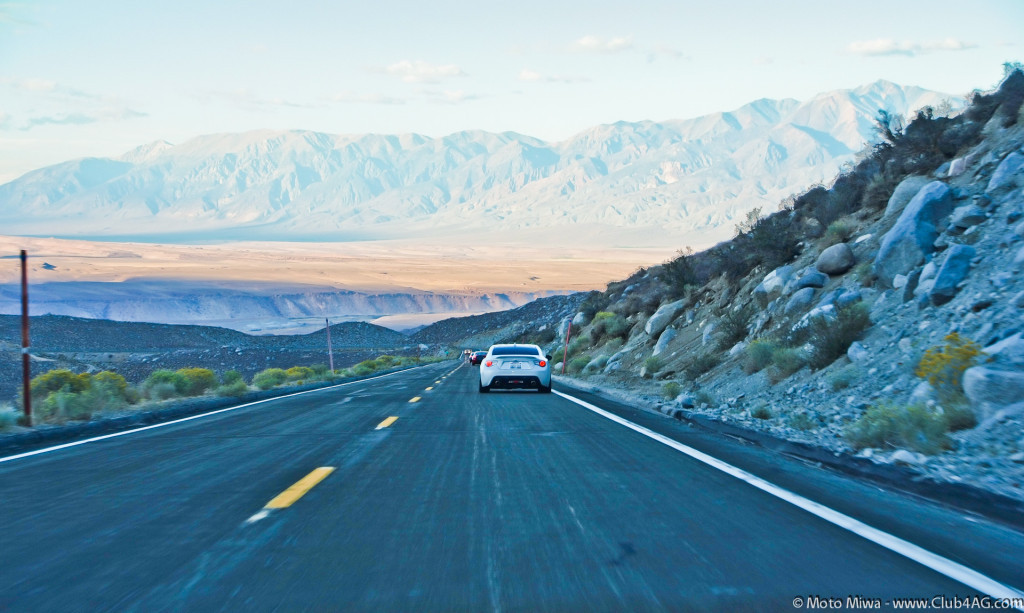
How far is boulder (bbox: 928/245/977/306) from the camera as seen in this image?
16.0m

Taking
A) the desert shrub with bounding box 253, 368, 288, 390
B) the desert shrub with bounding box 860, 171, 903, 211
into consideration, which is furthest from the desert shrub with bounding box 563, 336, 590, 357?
the desert shrub with bounding box 860, 171, 903, 211

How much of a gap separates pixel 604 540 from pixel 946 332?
35.4 ft

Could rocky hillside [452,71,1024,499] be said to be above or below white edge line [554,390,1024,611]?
above

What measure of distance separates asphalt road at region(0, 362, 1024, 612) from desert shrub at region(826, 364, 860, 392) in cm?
498

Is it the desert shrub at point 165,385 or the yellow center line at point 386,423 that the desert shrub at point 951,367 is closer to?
the yellow center line at point 386,423

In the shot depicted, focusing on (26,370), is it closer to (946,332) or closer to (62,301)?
(946,332)

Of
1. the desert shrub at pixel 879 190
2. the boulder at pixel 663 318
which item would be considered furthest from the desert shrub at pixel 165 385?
the desert shrub at pixel 879 190

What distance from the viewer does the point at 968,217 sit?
Result: 1852 cm

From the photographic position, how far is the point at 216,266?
188 meters

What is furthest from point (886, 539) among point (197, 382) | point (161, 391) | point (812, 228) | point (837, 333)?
point (197, 382)

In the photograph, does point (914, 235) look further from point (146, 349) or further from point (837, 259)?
point (146, 349)

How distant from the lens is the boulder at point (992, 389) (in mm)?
9680

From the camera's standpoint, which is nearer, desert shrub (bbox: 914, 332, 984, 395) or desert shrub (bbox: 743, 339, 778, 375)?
desert shrub (bbox: 914, 332, 984, 395)

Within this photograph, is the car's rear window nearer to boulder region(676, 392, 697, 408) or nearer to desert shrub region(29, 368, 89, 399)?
boulder region(676, 392, 697, 408)
